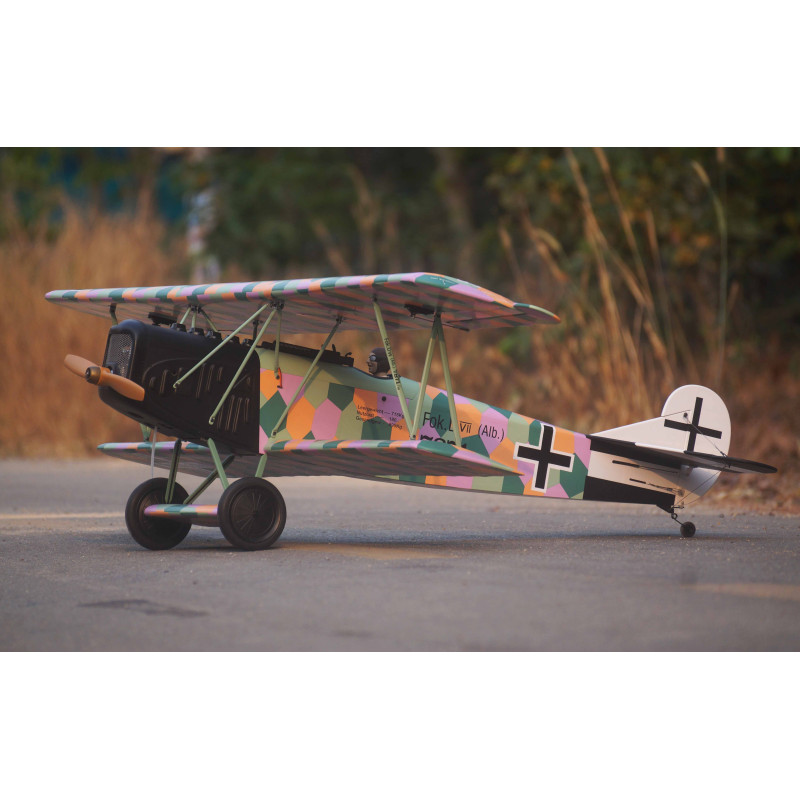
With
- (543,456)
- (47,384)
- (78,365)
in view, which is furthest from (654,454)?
(47,384)

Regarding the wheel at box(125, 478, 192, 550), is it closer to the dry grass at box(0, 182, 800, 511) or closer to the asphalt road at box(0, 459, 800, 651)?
the asphalt road at box(0, 459, 800, 651)

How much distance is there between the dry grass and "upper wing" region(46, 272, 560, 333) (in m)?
4.22

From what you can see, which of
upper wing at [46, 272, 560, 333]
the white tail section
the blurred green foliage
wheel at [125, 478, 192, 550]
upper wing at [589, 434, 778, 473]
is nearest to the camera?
upper wing at [46, 272, 560, 333]

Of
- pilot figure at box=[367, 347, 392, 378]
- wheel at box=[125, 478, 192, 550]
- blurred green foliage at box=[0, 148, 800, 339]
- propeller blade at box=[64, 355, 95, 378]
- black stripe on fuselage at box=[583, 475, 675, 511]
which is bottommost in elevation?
wheel at box=[125, 478, 192, 550]

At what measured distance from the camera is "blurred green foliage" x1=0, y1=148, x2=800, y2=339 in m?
14.9

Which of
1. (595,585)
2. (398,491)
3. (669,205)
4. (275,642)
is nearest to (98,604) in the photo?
(275,642)

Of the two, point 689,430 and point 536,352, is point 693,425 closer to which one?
point 689,430

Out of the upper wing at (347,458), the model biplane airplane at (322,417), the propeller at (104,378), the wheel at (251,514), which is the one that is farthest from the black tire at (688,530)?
the propeller at (104,378)

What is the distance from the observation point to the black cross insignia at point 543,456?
8.00 metres

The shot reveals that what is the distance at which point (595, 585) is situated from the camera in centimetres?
550

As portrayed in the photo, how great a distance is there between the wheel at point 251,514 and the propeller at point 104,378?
0.84 m

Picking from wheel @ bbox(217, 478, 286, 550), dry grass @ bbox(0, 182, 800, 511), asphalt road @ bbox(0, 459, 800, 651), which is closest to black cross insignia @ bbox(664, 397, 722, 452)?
asphalt road @ bbox(0, 459, 800, 651)

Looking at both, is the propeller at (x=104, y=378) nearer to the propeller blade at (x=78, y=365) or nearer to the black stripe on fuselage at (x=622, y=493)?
the propeller blade at (x=78, y=365)

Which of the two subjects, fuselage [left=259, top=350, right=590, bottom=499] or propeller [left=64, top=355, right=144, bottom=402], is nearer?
propeller [left=64, top=355, right=144, bottom=402]
